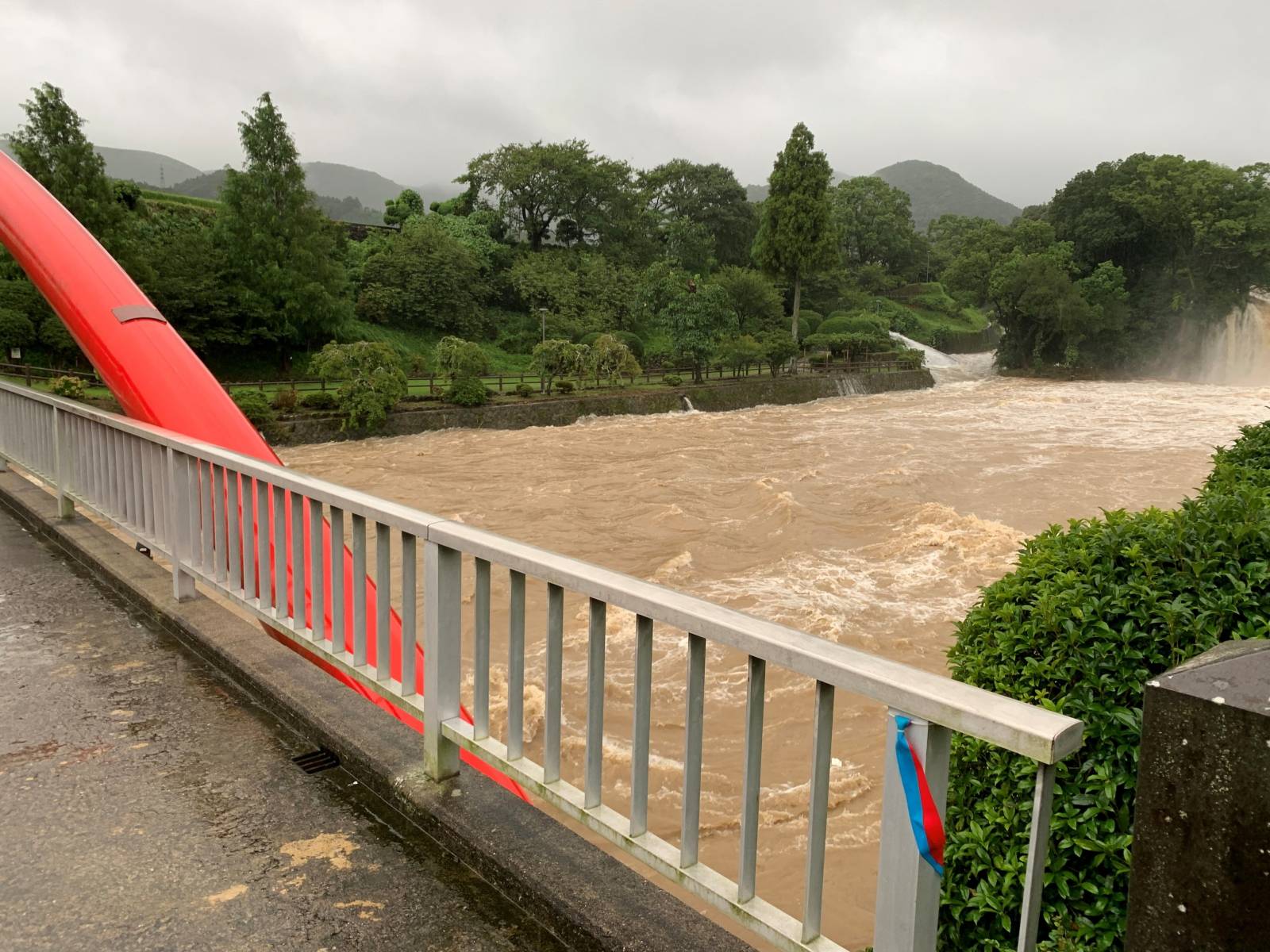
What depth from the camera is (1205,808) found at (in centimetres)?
99

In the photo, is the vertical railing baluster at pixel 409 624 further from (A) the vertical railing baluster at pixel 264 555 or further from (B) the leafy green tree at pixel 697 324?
(B) the leafy green tree at pixel 697 324

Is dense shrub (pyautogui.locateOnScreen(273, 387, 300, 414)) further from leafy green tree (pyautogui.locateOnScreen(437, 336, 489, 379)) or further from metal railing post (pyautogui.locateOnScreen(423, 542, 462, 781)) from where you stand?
metal railing post (pyautogui.locateOnScreen(423, 542, 462, 781))

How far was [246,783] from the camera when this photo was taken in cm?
256

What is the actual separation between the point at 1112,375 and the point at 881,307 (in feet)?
48.3

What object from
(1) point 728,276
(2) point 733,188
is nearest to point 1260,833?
(1) point 728,276

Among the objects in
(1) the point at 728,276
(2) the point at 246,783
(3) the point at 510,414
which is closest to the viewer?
(2) the point at 246,783

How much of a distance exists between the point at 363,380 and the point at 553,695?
22.1 meters

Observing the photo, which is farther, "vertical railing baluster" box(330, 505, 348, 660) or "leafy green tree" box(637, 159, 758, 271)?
"leafy green tree" box(637, 159, 758, 271)

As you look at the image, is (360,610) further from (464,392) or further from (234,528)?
(464,392)

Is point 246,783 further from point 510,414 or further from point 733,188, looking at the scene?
point 733,188

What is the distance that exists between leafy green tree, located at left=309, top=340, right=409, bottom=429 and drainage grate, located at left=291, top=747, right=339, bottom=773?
2084 cm

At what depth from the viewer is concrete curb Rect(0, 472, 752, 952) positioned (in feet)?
6.08

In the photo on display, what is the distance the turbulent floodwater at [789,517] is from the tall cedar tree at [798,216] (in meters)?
11.5

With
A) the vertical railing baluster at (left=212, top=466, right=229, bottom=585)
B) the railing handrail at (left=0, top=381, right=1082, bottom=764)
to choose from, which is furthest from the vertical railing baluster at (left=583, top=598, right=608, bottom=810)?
the vertical railing baluster at (left=212, top=466, right=229, bottom=585)
